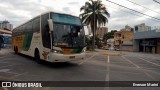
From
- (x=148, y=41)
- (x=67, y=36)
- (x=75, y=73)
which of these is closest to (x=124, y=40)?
(x=148, y=41)

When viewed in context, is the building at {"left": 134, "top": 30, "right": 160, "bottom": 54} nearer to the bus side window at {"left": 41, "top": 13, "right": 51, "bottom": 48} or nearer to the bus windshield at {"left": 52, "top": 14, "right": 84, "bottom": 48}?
the bus windshield at {"left": 52, "top": 14, "right": 84, "bottom": 48}

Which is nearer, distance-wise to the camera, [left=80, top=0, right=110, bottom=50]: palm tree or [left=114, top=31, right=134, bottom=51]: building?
[left=80, top=0, right=110, bottom=50]: palm tree

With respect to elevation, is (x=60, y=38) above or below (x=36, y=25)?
below

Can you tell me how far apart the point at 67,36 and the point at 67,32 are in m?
0.31

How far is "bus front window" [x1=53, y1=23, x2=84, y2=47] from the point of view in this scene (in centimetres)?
1223

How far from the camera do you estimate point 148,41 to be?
200ft

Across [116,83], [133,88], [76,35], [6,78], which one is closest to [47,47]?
[76,35]

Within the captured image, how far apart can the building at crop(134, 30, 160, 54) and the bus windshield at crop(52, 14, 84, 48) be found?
44624 millimetres

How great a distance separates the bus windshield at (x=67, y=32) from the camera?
40.3ft

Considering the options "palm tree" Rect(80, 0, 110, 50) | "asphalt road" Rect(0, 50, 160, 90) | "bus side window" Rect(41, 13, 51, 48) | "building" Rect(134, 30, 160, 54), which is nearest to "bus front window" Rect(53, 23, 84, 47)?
"bus side window" Rect(41, 13, 51, 48)

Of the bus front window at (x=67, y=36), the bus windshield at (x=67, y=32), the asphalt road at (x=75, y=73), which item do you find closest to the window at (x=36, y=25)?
the bus windshield at (x=67, y=32)

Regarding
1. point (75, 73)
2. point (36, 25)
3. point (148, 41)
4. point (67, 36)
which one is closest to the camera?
point (75, 73)

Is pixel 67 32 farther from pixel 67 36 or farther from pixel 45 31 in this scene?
pixel 45 31

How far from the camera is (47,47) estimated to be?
41.7 ft
